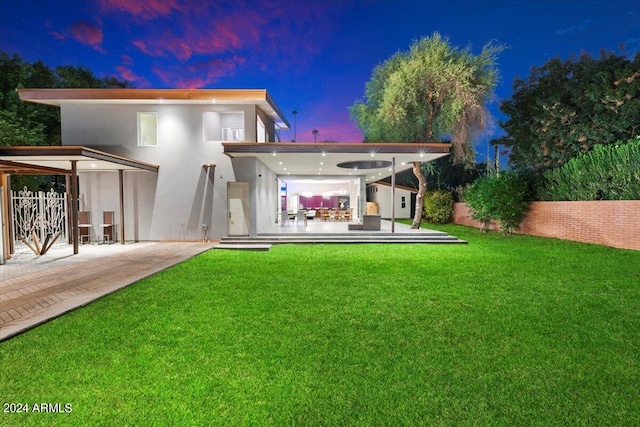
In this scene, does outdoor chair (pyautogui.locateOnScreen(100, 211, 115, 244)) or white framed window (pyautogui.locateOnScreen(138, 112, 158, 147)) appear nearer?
outdoor chair (pyautogui.locateOnScreen(100, 211, 115, 244))

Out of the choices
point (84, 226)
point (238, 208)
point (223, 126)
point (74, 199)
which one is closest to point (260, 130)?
point (223, 126)

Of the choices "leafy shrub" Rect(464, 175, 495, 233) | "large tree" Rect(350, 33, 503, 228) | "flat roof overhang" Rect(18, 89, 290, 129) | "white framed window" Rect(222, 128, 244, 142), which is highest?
"large tree" Rect(350, 33, 503, 228)

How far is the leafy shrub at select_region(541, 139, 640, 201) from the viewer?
11000mm

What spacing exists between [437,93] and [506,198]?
6081 mm

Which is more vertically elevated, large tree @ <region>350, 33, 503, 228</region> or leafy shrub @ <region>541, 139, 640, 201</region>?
large tree @ <region>350, 33, 503, 228</region>

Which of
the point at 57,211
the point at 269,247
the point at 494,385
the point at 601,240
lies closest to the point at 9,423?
the point at 494,385

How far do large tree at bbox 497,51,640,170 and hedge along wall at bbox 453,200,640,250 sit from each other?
3.48 metres

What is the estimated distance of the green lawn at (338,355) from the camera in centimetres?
233

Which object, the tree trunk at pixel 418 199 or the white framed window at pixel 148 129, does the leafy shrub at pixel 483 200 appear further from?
the white framed window at pixel 148 129

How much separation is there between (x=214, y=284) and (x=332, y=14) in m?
50.2

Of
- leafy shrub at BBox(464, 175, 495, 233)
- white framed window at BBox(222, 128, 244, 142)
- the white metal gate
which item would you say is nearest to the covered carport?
the white metal gate

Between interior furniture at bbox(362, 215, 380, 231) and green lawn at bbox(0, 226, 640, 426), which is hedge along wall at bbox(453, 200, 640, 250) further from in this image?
interior furniture at bbox(362, 215, 380, 231)

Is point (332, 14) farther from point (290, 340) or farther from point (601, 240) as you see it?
point (290, 340)

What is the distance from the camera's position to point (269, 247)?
10.4 m
